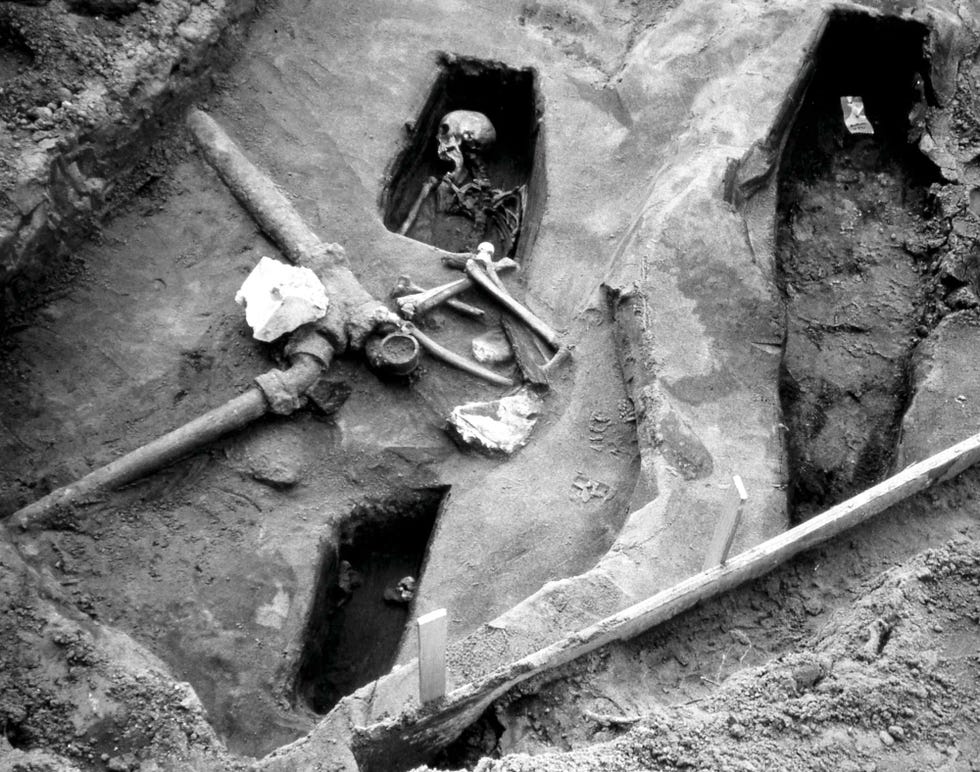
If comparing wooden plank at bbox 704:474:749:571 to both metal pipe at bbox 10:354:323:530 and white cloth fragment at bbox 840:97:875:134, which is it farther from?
white cloth fragment at bbox 840:97:875:134

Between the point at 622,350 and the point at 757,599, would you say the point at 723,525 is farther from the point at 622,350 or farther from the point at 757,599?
the point at 622,350

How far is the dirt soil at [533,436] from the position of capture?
14.9ft

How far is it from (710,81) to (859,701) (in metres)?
4.75

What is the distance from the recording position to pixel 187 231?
6859 millimetres

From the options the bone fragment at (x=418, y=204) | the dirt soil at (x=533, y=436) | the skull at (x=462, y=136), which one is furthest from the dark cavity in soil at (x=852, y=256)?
the bone fragment at (x=418, y=204)

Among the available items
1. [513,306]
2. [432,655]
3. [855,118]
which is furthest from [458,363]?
[855,118]

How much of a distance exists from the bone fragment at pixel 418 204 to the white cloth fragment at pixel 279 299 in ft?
4.80

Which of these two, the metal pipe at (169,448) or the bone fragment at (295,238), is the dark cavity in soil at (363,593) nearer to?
the metal pipe at (169,448)

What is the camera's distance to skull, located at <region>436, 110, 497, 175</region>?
7.87m

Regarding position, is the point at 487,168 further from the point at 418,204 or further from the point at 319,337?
the point at 319,337

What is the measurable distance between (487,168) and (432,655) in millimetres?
4860

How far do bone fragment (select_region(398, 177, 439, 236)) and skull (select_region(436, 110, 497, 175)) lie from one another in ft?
0.63

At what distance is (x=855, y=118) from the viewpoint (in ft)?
26.7

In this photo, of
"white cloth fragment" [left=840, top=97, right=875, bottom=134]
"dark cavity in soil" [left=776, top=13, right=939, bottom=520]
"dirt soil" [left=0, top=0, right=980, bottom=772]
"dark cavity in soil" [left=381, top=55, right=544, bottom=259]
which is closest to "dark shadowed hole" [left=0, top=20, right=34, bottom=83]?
"dirt soil" [left=0, top=0, right=980, bottom=772]
